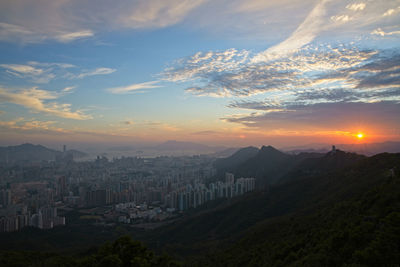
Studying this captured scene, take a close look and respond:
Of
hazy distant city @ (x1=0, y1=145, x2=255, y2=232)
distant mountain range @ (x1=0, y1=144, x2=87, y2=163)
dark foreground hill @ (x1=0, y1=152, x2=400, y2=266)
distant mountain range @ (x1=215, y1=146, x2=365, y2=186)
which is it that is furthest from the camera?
distant mountain range @ (x1=0, y1=144, x2=87, y2=163)

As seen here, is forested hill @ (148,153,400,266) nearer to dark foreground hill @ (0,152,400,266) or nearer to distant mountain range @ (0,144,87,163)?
dark foreground hill @ (0,152,400,266)

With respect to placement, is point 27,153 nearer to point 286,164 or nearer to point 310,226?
point 286,164

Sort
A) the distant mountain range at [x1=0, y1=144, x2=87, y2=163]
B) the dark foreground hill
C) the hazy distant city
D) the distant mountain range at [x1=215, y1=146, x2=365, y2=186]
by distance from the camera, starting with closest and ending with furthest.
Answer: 1. the dark foreground hill
2. the distant mountain range at [x1=215, y1=146, x2=365, y2=186]
3. the hazy distant city
4. the distant mountain range at [x1=0, y1=144, x2=87, y2=163]

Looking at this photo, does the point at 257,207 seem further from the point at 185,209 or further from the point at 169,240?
the point at 185,209

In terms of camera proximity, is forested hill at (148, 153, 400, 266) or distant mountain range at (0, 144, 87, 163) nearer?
forested hill at (148, 153, 400, 266)

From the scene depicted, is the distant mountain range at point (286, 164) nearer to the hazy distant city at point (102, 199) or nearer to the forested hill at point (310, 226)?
the forested hill at point (310, 226)

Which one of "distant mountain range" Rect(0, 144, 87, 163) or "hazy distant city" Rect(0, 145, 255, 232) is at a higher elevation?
"distant mountain range" Rect(0, 144, 87, 163)

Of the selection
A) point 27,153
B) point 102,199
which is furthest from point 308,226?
point 27,153

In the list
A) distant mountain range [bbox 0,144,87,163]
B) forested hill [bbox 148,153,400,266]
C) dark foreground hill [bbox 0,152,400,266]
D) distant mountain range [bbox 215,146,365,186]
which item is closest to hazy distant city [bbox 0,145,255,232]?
dark foreground hill [bbox 0,152,400,266]

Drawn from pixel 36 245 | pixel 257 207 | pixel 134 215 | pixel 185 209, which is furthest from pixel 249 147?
pixel 36 245
